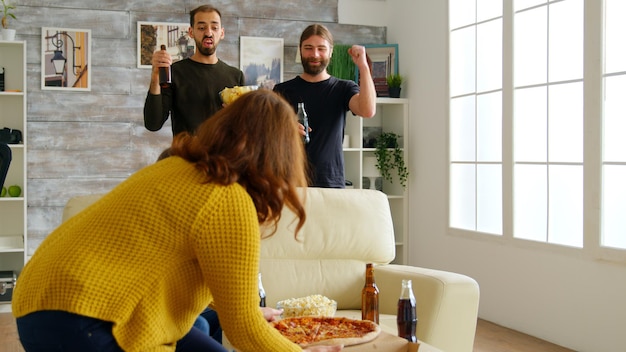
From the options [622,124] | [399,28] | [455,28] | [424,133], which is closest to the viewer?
[622,124]

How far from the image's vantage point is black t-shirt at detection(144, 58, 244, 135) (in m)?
3.67

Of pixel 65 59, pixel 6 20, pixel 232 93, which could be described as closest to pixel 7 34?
pixel 6 20

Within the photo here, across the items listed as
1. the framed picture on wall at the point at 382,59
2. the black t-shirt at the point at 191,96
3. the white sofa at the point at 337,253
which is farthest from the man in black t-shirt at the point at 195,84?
the framed picture on wall at the point at 382,59

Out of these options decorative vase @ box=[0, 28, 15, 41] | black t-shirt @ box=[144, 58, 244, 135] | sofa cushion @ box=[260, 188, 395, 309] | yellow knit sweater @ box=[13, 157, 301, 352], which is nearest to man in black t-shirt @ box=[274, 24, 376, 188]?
sofa cushion @ box=[260, 188, 395, 309]

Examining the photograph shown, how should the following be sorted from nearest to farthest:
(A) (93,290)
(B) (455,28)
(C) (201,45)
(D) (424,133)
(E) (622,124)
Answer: (A) (93,290)
(C) (201,45)
(E) (622,124)
(B) (455,28)
(D) (424,133)

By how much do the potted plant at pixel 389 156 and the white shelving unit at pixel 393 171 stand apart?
0.06 meters

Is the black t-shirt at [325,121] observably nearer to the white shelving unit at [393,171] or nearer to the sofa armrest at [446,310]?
the sofa armrest at [446,310]

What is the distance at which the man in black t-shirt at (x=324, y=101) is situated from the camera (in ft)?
12.5

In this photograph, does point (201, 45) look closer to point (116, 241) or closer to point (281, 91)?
point (281, 91)

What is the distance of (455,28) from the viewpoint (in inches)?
224

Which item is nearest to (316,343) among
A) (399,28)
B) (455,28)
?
(455,28)

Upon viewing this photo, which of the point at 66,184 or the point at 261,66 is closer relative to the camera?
the point at 66,184

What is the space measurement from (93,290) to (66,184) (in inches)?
179

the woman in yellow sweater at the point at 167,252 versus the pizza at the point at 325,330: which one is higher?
the woman in yellow sweater at the point at 167,252
